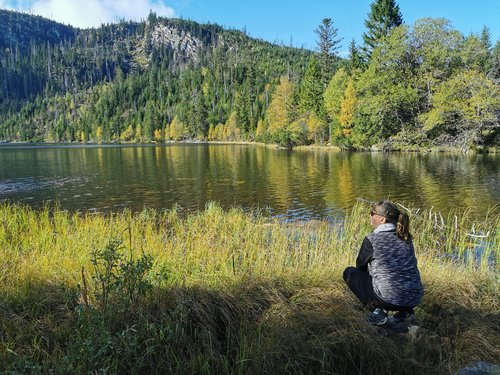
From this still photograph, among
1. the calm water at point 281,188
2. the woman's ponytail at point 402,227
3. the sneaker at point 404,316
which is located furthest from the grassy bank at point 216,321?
the calm water at point 281,188

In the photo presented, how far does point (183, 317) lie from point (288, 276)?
7.32ft

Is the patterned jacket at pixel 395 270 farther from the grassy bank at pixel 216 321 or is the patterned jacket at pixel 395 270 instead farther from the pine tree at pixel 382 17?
the pine tree at pixel 382 17

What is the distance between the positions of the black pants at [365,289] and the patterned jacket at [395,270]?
0.28ft

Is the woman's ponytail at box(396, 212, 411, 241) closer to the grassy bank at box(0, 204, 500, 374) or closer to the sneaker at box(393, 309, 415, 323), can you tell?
the sneaker at box(393, 309, 415, 323)

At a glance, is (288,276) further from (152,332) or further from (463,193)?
(463,193)

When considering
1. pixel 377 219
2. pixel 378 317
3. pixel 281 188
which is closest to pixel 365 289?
pixel 378 317

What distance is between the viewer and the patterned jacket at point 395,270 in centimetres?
465

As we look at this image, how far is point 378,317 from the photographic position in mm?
4770

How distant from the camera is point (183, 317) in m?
4.56

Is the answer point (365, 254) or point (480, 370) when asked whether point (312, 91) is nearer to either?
point (365, 254)

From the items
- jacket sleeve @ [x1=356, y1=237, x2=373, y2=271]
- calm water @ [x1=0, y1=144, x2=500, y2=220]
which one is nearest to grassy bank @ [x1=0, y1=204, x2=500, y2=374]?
jacket sleeve @ [x1=356, y1=237, x2=373, y2=271]

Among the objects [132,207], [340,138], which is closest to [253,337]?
[132,207]

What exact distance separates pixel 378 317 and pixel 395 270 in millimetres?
655

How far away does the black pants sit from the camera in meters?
4.74
